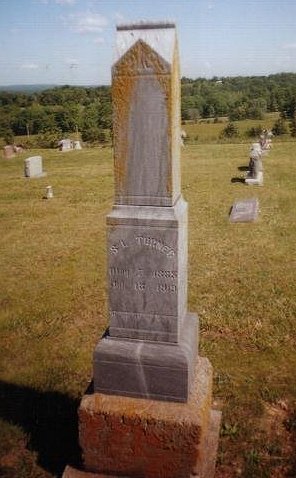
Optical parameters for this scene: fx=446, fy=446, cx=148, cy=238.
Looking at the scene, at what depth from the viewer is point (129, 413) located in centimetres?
360

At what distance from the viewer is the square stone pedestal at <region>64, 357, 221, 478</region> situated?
353 cm

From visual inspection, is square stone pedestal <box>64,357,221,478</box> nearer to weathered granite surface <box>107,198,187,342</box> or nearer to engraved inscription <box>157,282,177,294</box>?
weathered granite surface <box>107,198,187,342</box>

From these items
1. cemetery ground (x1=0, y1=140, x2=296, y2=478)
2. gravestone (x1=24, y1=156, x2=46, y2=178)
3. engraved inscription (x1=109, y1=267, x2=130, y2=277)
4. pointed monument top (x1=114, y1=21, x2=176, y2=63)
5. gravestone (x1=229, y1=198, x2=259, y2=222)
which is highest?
pointed monument top (x1=114, y1=21, x2=176, y2=63)

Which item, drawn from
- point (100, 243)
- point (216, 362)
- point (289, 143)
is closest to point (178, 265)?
point (216, 362)

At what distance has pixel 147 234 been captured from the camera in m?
3.49

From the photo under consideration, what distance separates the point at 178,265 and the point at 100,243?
7.16 metres

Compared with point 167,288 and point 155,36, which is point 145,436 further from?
point 155,36

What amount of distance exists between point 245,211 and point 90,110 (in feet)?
122

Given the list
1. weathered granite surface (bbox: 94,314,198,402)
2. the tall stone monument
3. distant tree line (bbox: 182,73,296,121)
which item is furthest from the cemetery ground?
distant tree line (bbox: 182,73,296,121)

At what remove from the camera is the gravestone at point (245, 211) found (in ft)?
38.5

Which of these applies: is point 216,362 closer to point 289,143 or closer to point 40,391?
point 40,391

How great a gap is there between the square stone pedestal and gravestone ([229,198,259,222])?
8329 millimetres

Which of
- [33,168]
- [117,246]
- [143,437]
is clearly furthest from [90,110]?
[143,437]

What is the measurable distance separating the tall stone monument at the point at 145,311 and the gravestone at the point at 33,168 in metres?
16.4
